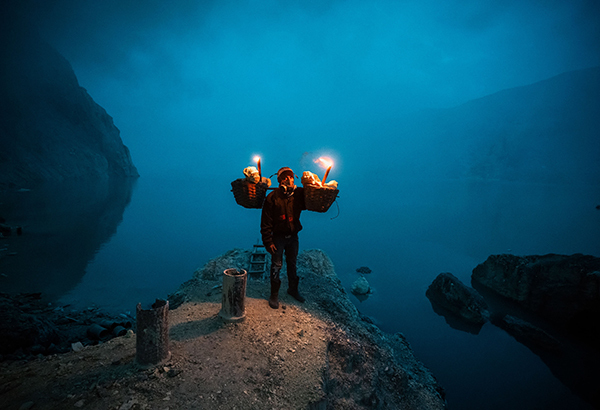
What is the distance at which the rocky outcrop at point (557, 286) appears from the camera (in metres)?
10.5

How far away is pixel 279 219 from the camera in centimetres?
630

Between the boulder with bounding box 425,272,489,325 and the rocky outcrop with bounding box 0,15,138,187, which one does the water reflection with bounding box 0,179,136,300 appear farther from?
the boulder with bounding box 425,272,489,325

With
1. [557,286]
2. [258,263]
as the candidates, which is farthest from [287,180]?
[557,286]

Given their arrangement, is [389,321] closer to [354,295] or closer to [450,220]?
[354,295]

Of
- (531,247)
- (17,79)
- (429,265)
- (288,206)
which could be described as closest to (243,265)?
(288,206)

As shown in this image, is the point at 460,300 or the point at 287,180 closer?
the point at 287,180

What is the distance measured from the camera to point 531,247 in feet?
76.1

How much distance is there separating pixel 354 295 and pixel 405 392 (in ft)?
24.2

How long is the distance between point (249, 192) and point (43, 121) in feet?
228

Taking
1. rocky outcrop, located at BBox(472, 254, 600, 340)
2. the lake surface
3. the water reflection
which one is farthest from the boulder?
the water reflection

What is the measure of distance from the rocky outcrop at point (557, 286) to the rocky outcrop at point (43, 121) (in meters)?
53.9

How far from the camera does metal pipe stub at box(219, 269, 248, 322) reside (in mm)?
5492

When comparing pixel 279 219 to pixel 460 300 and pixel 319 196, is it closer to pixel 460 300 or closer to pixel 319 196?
pixel 319 196

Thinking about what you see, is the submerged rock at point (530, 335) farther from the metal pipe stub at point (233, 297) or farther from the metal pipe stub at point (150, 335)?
the metal pipe stub at point (150, 335)
